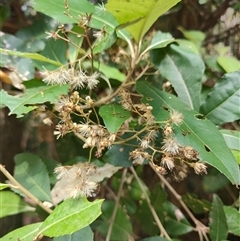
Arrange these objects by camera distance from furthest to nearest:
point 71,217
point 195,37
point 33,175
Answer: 1. point 195,37
2. point 33,175
3. point 71,217

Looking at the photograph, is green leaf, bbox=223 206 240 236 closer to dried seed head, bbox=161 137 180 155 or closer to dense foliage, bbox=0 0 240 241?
dense foliage, bbox=0 0 240 241

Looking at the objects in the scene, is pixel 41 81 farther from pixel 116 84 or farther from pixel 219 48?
pixel 219 48

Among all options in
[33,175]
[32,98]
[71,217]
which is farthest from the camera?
[33,175]

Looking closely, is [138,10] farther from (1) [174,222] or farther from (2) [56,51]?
(1) [174,222]

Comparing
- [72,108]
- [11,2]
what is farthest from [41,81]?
[11,2]

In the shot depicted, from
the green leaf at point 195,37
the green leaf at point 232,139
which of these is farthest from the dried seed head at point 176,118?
the green leaf at point 195,37

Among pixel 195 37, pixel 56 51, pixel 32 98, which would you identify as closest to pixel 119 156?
pixel 32 98

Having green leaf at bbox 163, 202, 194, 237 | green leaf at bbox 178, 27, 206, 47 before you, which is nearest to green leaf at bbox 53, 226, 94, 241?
green leaf at bbox 163, 202, 194, 237

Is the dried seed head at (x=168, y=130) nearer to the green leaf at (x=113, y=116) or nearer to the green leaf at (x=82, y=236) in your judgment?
the green leaf at (x=113, y=116)

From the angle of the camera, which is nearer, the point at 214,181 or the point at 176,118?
the point at 176,118
